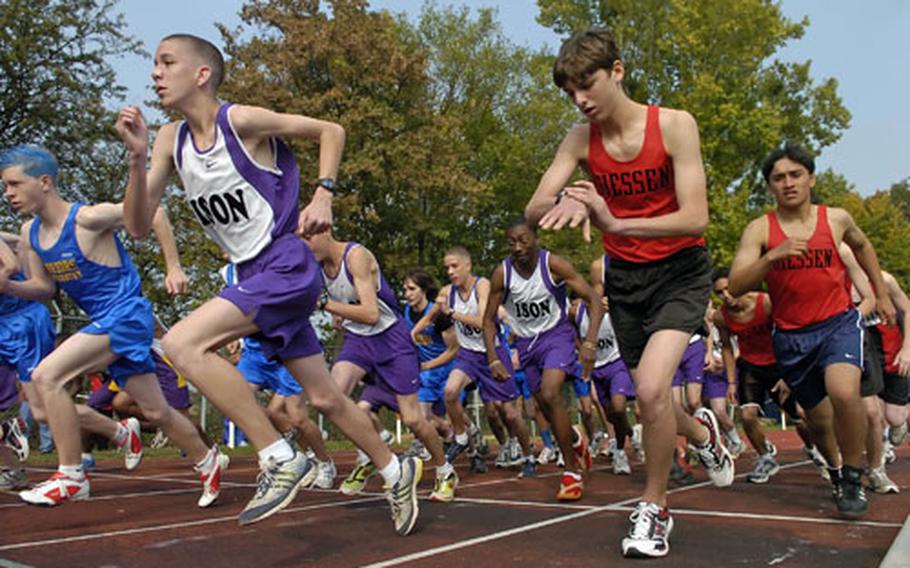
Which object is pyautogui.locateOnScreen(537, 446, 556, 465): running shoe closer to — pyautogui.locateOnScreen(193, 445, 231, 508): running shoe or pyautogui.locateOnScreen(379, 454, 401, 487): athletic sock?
pyautogui.locateOnScreen(193, 445, 231, 508): running shoe

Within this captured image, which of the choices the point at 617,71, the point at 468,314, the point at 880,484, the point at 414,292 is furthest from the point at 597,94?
the point at 414,292

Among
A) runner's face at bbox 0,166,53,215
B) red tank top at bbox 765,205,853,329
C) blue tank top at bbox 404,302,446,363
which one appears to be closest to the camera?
red tank top at bbox 765,205,853,329

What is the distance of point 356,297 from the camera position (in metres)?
7.15

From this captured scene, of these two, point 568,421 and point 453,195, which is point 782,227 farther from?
point 453,195

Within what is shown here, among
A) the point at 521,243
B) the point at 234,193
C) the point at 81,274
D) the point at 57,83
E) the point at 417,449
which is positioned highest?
the point at 57,83

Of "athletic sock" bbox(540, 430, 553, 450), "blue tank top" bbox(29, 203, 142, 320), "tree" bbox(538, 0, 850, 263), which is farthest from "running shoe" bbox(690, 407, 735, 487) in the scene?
"tree" bbox(538, 0, 850, 263)

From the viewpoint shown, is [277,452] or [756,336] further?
[756,336]

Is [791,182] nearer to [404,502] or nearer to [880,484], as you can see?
[880,484]

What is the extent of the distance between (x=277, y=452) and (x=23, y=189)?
10.1 ft

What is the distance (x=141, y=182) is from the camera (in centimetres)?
426

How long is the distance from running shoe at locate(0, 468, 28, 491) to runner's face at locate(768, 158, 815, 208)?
601cm

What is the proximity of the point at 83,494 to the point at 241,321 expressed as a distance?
2130mm

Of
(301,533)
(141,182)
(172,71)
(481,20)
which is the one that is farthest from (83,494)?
(481,20)

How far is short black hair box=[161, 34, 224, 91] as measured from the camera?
424cm
